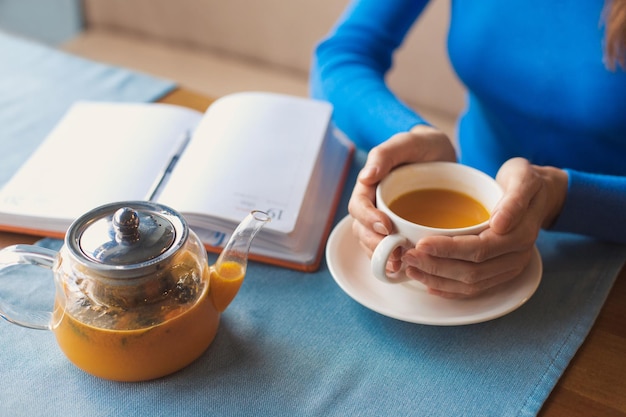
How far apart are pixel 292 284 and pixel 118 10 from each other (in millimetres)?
2254

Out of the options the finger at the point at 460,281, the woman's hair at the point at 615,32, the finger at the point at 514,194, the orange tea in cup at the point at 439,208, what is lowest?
the finger at the point at 460,281

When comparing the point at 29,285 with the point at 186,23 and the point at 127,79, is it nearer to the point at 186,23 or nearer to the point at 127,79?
the point at 127,79

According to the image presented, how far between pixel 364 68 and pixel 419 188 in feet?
1.25

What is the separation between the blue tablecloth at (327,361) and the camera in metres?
0.62

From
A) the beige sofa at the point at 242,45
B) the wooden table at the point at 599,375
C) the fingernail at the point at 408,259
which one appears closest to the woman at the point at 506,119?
the fingernail at the point at 408,259

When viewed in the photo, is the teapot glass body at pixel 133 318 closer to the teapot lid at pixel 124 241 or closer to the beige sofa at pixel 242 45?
the teapot lid at pixel 124 241

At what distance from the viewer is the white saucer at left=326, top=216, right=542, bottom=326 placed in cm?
68

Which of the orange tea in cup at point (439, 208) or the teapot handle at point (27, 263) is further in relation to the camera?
the orange tea in cup at point (439, 208)

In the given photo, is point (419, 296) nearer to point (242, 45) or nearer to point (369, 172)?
point (369, 172)

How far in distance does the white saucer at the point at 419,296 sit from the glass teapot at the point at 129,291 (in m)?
0.15

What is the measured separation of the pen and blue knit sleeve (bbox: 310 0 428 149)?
0.83ft

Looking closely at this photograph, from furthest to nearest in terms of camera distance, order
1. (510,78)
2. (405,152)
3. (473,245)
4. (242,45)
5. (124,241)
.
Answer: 1. (242,45)
2. (510,78)
3. (405,152)
4. (473,245)
5. (124,241)

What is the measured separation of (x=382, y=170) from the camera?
0.76m

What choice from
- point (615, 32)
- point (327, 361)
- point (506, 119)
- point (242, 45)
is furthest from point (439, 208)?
point (242, 45)
